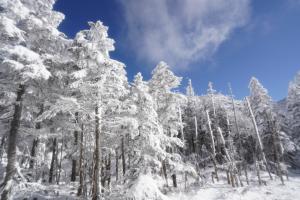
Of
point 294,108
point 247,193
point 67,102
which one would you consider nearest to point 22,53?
point 67,102

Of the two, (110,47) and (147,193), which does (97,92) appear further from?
(147,193)

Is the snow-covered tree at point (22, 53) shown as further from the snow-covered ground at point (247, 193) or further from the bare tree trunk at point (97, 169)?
the snow-covered ground at point (247, 193)

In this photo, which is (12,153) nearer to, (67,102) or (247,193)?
(67,102)

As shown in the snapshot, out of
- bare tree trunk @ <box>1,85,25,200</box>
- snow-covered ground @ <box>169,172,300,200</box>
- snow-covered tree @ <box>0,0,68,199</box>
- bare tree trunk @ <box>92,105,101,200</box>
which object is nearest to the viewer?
bare tree trunk @ <box>1,85,25,200</box>

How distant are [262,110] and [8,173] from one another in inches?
1599

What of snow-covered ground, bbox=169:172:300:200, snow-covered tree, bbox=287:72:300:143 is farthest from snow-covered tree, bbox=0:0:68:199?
snow-covered tree, bbox=287:72:300:143

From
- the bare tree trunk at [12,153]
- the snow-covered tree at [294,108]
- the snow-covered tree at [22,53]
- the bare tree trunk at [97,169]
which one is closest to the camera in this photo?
the bare tree trunk at [12,153]

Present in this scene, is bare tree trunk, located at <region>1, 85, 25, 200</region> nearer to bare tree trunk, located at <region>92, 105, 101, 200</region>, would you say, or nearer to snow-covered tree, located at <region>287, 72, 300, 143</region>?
bare tree trunk, located at <region>92, 105, 101, 200</region>

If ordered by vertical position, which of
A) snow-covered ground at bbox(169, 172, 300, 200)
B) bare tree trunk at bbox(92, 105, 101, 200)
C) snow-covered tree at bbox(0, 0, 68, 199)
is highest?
snow-covered tree at bbox(0, 0, 68, 199)

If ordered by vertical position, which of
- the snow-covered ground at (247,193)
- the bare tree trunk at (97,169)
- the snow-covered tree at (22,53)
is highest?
the snow-covered tree at (22,53)

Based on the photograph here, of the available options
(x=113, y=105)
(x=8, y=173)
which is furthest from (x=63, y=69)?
(x=8, y=173)

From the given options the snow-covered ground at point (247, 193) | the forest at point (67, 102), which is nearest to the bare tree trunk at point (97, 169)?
the forest at point (67, 102)

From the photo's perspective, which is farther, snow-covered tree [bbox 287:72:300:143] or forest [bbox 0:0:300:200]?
snow-covered tree [bbox 287:72:300:143]

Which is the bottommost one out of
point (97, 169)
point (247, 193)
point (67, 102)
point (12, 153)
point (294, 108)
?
point (247, 193)
